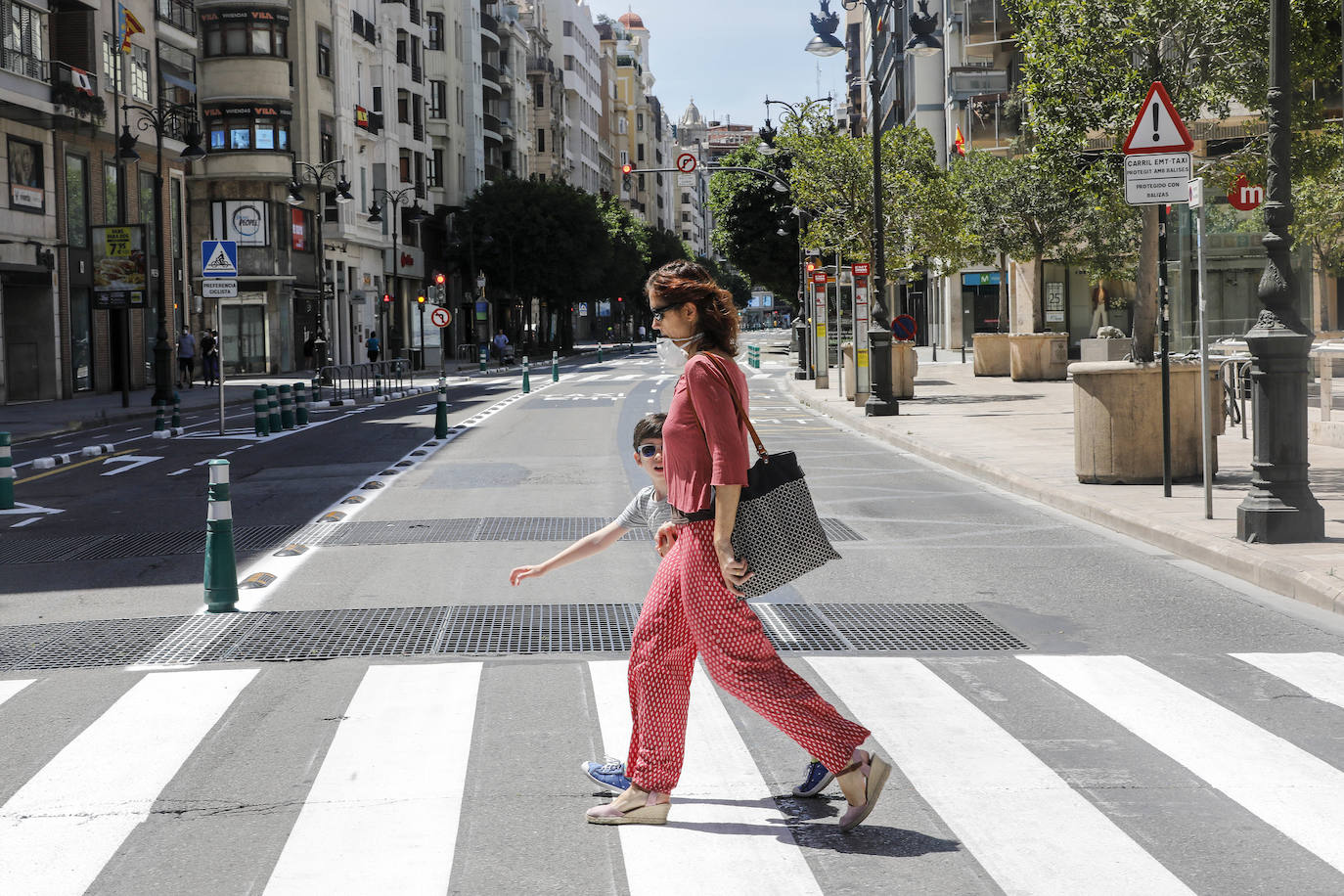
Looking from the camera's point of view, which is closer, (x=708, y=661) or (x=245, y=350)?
(x=708, y=661)

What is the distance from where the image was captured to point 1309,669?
7.08m

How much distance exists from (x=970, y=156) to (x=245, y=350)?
1038 inches

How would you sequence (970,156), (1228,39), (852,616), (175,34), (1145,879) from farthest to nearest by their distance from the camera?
(970,156) → (175,34) → (1228,39) → (852,616) → (1145,879)

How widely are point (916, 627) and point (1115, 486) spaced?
639 centimetres

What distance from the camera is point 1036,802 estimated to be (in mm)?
5066

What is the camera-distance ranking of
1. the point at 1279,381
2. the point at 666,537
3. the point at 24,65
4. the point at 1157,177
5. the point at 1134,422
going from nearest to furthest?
the point at 666,537 → the point at 1279,381 → the point at 1157,177 → the point at 1134,422 → the point at 24,65

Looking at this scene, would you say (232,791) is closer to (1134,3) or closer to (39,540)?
(39,540)

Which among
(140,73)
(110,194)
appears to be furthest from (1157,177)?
(140,73)

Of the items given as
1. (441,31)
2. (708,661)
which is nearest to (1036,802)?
(708,661)

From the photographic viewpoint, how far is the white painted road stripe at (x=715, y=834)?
4363 mm

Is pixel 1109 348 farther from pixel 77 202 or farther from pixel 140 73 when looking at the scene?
pixel 140 73

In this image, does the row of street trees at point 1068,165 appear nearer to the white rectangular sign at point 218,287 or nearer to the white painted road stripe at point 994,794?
the white painted road stripe at point 994,794

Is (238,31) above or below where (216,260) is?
above

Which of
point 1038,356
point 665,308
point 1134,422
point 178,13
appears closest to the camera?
point 665,308
